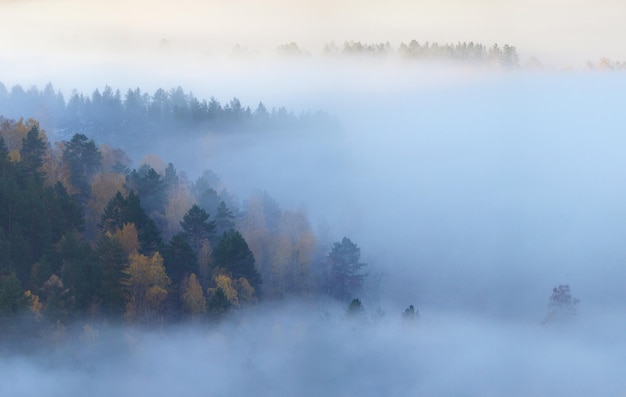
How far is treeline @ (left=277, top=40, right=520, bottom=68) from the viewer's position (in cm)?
18638

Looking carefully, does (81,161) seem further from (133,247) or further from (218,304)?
(218,304)

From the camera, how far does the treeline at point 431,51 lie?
186375mm

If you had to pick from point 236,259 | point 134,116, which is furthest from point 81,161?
point 134,116

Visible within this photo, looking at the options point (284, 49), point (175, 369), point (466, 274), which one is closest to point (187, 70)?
point (284, 49)

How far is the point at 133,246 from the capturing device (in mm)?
75500

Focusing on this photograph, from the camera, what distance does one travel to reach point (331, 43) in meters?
198

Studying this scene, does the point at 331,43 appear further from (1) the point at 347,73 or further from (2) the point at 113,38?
(2) the point at 113,38

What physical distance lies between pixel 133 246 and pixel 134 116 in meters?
56.7

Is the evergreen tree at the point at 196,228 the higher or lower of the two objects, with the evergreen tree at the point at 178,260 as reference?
higher

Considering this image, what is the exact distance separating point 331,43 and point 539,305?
351 ft

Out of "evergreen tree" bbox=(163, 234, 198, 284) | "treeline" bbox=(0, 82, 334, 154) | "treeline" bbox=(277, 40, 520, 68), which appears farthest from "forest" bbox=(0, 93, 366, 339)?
"treeline" bbox=(277, 40, 520, 68)

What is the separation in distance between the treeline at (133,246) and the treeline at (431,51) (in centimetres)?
9179

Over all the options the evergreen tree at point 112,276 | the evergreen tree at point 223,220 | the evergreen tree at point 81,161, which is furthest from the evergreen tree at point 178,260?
the evergreen tree at point 81,161

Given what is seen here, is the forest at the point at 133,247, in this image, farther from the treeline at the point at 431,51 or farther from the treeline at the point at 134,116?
the treeline at the point at 431,51
